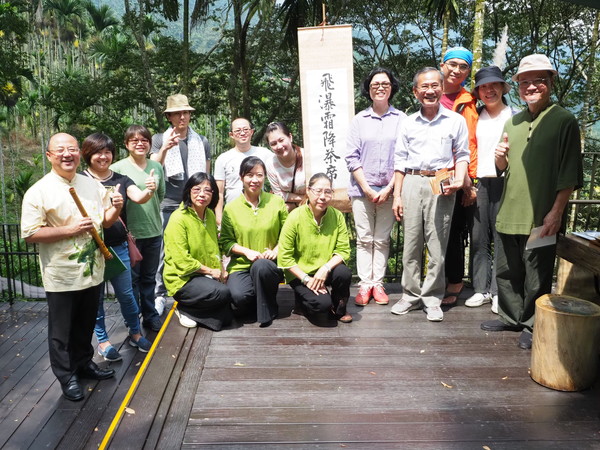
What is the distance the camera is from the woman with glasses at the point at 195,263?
365 cm

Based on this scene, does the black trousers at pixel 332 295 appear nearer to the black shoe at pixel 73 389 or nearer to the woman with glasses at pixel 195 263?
the woman with glasses at pixel 195 263

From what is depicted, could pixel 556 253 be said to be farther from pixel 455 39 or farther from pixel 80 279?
pixel 455 39

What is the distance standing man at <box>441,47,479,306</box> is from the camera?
152 inches

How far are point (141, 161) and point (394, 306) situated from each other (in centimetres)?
222

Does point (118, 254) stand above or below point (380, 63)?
below

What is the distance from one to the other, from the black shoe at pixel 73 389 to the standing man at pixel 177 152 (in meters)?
1.62

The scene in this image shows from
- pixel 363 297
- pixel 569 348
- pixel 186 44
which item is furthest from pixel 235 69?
pixel 569 348

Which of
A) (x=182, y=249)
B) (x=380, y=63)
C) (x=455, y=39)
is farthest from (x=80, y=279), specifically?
(x=455, y=39)

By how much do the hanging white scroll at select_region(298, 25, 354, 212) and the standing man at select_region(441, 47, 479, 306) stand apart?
0.89 meters

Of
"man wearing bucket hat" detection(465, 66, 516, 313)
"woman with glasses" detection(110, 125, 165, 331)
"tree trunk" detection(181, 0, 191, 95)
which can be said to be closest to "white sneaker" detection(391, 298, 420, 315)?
"man wearing bucket hat" detection(465, 66, 516, 313)

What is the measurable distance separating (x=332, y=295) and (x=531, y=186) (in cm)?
152

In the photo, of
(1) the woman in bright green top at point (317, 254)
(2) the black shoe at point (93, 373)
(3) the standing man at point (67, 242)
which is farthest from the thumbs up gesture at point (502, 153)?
(2) the black shoe at point (93, 373)

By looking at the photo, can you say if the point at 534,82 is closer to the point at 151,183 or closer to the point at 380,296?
the point at 380,296

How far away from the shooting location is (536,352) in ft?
9.41
